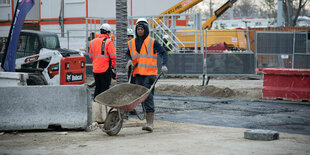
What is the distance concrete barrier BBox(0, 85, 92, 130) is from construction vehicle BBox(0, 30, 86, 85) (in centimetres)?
570

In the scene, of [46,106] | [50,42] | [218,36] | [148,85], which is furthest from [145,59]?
[218,36]

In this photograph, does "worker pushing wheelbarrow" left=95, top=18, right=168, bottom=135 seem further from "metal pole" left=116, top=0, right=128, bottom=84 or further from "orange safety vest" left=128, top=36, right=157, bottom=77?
"metal pole" left=116, top=0, right=128, bottom=84

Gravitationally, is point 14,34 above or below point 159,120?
above

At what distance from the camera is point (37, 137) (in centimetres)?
820

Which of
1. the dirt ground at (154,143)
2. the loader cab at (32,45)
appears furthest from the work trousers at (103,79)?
the loader cab at (32,45)

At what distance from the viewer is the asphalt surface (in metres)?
10.2

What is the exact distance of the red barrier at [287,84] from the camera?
47.1 ft

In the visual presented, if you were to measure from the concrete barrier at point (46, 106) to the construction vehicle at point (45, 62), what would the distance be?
224 inches

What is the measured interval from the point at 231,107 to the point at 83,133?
5488 millimetres

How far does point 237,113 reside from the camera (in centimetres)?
1194

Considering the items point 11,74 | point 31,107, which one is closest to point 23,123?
point 31,107

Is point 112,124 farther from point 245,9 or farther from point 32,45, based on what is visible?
point 245,9

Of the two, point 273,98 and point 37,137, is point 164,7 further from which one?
point 37,137

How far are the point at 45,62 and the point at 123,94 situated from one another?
674 centimetres
